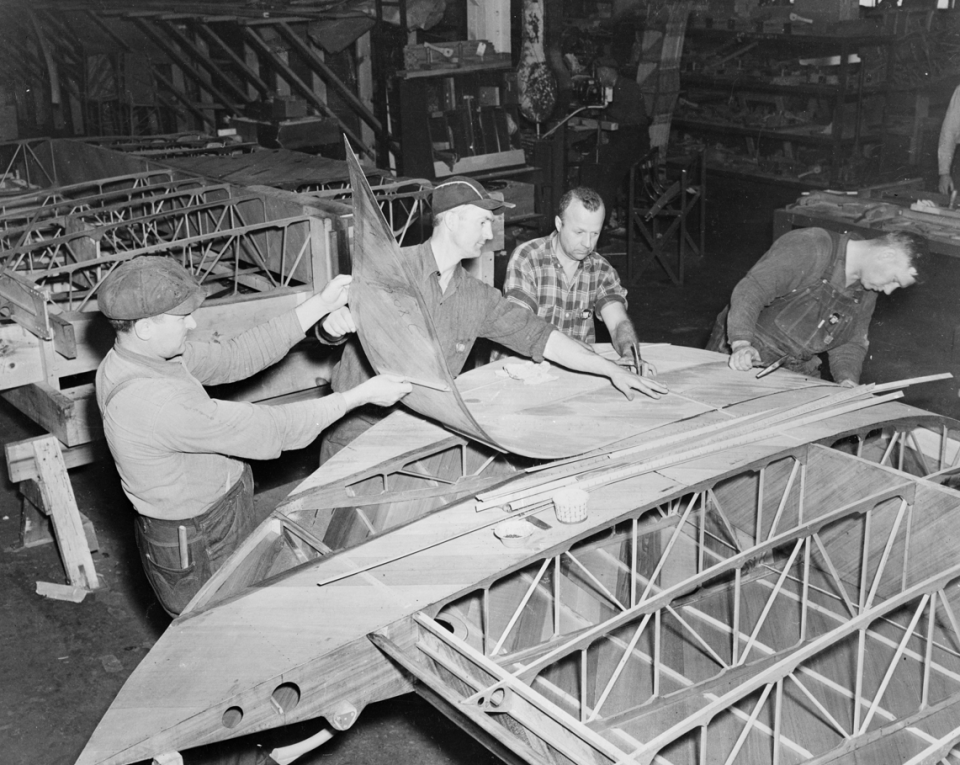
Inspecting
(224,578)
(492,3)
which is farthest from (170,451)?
(492,3)

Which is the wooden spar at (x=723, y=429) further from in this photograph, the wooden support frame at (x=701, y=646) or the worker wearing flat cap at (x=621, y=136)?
the worker wearing flat cap at (x=621, y=136)

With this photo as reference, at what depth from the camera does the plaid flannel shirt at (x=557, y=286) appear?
541 cm

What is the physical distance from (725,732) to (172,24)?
13145 millimetres

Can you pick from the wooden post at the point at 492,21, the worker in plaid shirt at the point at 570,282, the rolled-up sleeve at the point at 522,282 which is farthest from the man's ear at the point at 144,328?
the wooden post at the point at 492,21

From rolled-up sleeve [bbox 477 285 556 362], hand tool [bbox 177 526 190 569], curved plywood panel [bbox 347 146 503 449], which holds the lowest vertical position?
hand tool [bbox 177 526 190 569]

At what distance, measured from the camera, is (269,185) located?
8.47 meters

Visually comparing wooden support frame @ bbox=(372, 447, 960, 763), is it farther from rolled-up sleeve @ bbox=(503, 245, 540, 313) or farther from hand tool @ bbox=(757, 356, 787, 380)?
rolled-up sleeve @ bbox=(503, 245, 540, 313)

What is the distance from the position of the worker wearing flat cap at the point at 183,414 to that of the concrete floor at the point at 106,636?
1.00 metres

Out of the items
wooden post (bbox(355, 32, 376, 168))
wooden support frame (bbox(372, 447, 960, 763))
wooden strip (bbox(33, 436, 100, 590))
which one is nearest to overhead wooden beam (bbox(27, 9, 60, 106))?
wooden post (bbox(355, 32, 376, 168))

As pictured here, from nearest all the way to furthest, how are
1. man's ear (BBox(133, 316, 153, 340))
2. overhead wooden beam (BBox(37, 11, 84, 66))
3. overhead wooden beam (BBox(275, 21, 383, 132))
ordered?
man's ear (BBox(133, 316, 153, 340)) → overhead wooden beam (BBox(275, 21, 383, 132)) → overhead wooden beam (BBox(37, 11, 84, 66))

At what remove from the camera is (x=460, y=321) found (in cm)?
473

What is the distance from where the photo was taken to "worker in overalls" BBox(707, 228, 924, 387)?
206 inches

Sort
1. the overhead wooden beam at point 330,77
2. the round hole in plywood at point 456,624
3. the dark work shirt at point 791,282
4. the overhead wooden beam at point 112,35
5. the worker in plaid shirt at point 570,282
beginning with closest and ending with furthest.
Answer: the round hole in plywood at point 456,624 → the worker in plaid shirt at point 570,282 → the dark work shirt at point 791,282 → the overhead wooden beam at point 330,77 → the overhead wooden beam at point 112,35

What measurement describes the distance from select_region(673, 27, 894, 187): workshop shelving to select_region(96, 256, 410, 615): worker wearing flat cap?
39.8 feet
